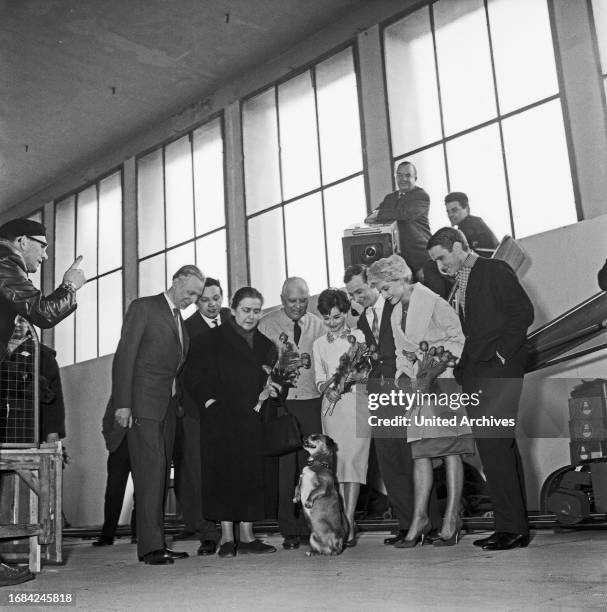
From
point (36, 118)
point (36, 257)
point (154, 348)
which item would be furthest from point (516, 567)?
point (36, 118)

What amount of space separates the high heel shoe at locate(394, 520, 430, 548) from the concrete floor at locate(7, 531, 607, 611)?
0.17 ft

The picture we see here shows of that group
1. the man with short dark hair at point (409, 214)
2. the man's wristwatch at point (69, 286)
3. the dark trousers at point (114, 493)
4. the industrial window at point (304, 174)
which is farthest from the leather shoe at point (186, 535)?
the man's wristwatch at point (69, 286)

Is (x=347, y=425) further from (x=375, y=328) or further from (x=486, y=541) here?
(x=486, y=541)

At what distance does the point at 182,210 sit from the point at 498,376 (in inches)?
143

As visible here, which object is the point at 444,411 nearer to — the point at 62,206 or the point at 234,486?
the point at 234,486

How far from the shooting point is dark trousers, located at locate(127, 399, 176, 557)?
2.63 meters

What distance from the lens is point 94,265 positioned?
5191 millimetres

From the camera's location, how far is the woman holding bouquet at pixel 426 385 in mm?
2668

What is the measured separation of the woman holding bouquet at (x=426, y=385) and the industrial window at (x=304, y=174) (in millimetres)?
1782

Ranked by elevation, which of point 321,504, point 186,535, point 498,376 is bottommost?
point 186,535

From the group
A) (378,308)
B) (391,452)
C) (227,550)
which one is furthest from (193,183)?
(227,550)

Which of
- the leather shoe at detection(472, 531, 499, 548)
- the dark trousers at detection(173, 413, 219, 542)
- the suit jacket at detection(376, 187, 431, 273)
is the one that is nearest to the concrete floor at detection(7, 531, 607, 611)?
the leather shoe at detection(472, 531, 499, 548)

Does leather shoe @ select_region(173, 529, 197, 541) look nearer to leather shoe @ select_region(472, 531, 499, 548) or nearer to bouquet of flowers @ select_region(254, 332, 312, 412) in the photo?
bouquet of flowers @ select_region(254, 332, 312, 412)

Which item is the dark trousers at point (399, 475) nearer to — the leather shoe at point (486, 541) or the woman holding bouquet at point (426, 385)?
the woman holding bouquet at point (426, 385)
